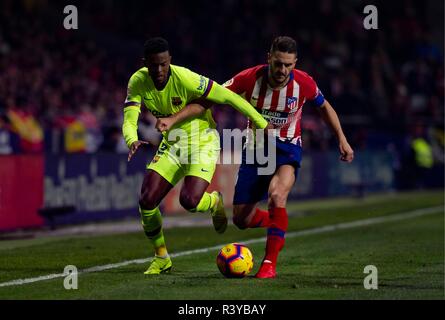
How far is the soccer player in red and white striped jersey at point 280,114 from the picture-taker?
390 inches

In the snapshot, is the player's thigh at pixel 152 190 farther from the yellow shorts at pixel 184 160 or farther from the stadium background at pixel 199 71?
the stadium background at pixel 199 71

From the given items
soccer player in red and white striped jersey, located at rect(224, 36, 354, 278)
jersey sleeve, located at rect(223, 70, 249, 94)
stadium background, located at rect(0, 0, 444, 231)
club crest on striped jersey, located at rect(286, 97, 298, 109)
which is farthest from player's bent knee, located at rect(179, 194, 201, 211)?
stadium background, located at rect(0, 0, 444, 231)

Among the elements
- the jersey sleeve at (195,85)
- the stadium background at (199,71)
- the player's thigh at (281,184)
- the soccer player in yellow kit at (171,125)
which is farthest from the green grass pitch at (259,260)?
the stadium background at (199,71)

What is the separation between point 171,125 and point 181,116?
0.70ft

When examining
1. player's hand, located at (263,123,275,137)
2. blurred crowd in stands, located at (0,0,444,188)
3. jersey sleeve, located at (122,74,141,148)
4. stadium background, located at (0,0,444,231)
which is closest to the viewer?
jersey sleeve, located at (122,74,141,148)

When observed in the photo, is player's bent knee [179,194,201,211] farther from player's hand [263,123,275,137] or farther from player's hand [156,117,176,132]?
player's hand [263,123,275,137]

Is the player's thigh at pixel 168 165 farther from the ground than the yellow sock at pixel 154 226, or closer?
farther from the ground

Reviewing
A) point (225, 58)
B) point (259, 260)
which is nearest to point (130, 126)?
point (259, 260)

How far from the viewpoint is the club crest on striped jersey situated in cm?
1034

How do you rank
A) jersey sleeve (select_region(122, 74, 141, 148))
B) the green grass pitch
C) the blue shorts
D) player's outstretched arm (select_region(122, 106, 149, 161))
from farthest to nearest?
the blue shorts
jersey sleeve (select_region(122, 74, 141, 148))
player's outstretched arm (select_region(122, 106, 149, 161))
the green grass pitch

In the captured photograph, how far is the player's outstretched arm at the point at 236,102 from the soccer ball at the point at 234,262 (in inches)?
48.6

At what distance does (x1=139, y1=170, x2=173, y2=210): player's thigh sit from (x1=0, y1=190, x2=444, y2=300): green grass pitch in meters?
0.72
